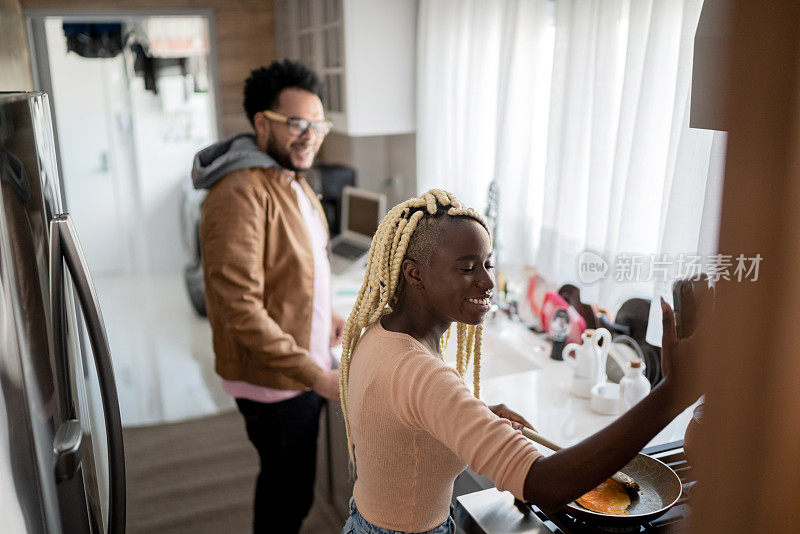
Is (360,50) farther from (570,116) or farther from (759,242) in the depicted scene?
(759,242)

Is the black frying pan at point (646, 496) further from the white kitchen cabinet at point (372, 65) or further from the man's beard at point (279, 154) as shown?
the white kitchen cabinet at point (372, 65)

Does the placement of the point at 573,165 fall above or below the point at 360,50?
below

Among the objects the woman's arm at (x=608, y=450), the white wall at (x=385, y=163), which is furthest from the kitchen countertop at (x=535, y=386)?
the white wall at (x=385, y=163)

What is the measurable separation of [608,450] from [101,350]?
29.2 inches

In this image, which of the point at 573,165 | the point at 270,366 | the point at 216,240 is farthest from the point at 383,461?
the point at 573,165

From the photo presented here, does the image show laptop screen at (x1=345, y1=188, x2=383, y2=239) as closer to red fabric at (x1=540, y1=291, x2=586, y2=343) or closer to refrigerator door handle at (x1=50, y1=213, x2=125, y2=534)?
red fabric at (x1=540, y1=291, x2=586, y2=343)

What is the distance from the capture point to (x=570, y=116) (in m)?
1.94

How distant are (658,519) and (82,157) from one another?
5.41m

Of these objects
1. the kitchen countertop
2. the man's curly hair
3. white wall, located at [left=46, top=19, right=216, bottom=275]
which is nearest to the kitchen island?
the kitchen countertop

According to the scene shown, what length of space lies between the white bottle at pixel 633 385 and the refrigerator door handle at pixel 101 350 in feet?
3.62

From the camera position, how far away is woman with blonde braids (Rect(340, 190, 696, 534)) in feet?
2.40

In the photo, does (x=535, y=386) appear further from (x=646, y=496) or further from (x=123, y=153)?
(x=123, y=153)

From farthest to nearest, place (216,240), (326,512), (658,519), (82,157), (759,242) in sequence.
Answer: (82,157)
(326,512)
(216,240)
(658,519)
(759,242)

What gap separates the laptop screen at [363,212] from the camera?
306 cm
